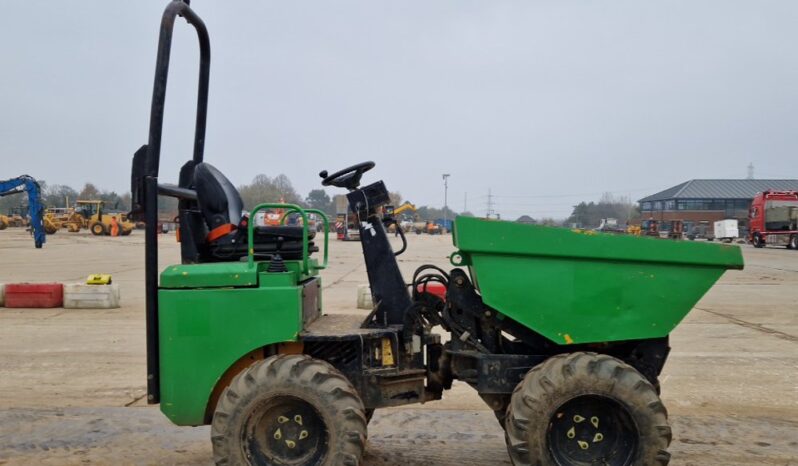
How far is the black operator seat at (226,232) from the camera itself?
4398mm

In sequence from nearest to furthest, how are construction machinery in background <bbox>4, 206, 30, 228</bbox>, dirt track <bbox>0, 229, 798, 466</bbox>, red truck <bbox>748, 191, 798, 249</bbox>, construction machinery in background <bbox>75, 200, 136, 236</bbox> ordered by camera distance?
1. dirt track <bbox>0, 229, 798, 466</bbox>
2. red truck <bbox>748, 191, 798, 249</bbox>
3. construction machinery in background <bbox>75, 200, 136, 236</bbox>
4. construction machinery in background <bbox>4, 206, 30, 228</bbox>

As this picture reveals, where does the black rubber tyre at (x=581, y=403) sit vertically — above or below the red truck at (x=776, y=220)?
below

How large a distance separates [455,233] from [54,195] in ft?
375

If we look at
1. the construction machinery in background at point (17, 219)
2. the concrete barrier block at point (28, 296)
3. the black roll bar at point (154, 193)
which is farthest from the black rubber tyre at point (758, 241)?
the construction machinery in background at point (17, 219)

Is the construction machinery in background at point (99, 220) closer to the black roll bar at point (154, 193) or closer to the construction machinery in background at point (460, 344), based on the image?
the black roll bar at point (154, 193)

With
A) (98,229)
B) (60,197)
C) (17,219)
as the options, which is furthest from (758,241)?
(60,197)

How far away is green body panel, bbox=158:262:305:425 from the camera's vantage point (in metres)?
3.82

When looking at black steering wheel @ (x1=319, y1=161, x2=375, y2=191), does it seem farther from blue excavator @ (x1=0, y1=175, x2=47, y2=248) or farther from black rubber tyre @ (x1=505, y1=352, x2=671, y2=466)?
blue excavator @ (x1=0, y1=175, x2=47, y2=248)

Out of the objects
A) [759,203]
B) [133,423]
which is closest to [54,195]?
[759,203]

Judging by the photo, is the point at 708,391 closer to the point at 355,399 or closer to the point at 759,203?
the point at 355,399

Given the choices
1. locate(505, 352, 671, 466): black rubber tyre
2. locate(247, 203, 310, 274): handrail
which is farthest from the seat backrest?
locate(505, 352, 671, 466): black rubber tyre

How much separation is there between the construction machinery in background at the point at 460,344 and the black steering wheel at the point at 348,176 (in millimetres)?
513

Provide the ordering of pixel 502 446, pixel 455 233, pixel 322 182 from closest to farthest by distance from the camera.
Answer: pixel 455 233 < pixel 322 182 < pixel 502 446

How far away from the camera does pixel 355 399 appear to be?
371cm
